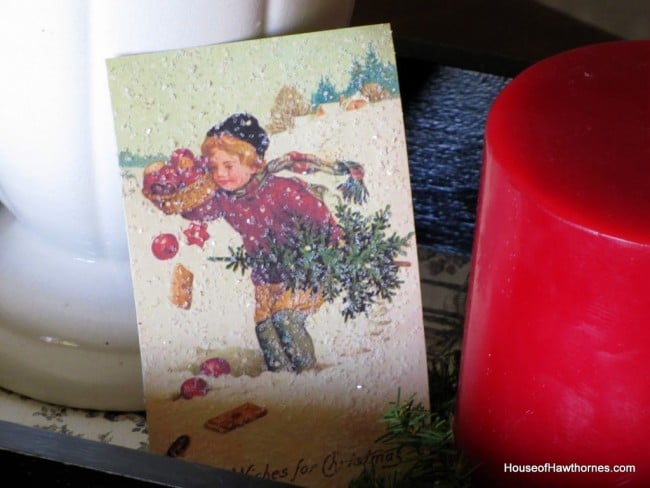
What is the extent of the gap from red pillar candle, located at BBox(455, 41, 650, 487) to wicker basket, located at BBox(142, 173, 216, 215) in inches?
6.0

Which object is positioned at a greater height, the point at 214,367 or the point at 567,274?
the point at 567,274

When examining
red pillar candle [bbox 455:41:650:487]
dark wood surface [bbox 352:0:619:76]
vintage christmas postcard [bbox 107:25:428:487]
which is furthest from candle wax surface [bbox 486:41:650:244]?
dark wood surface [bbox 352:0:619:76]

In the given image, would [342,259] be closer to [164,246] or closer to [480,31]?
[164,246]

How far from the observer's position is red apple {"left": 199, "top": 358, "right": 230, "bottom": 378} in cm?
55

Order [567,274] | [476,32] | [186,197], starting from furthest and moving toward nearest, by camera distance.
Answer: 1. [476,32]
2. [186,197]
3. [567,274]

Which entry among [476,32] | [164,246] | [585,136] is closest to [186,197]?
[164,246]

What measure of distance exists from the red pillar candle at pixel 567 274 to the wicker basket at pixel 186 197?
15cm

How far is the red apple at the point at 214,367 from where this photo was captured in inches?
21.5

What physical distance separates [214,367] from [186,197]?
98 mm

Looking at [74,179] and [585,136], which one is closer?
[585,136]

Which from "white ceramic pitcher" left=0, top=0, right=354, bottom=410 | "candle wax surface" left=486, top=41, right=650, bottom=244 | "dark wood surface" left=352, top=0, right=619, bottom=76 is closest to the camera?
"candle wax surface" left=486, top=41, right=650, bottom=244

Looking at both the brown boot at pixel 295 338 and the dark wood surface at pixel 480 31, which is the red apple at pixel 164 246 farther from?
the dark wood surface at pixel 480 31

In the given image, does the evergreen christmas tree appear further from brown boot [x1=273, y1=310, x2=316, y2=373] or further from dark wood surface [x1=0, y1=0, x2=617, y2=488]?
dark wood surface [x1=0, y1=0, x2=617, y2=488]

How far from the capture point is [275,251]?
0.54 m
